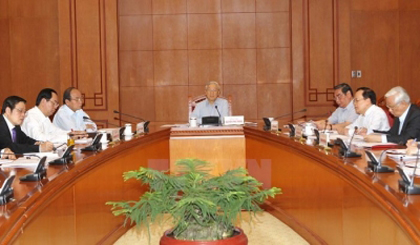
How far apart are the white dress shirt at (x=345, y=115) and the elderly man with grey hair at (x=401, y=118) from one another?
1.47m

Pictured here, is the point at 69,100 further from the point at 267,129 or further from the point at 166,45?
the point at 166,45

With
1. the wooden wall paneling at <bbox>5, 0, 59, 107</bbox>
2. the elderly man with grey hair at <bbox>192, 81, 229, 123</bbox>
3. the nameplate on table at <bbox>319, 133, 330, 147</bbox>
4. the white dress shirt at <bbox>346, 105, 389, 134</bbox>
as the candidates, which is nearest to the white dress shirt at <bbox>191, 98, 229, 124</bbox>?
the elderly man with grey hair at <bbox>192, 81, 229, 123</bbox>

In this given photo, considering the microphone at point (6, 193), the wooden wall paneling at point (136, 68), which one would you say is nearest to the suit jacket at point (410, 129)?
the microphone at point (6, 193)

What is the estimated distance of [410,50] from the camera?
842cm

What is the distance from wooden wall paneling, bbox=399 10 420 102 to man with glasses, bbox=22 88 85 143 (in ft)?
16.3

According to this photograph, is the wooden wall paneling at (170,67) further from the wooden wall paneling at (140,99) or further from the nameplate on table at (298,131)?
the nameplate on table at (298,131)

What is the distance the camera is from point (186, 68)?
854 centimetres

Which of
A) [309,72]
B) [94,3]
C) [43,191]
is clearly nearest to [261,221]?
[43,191]

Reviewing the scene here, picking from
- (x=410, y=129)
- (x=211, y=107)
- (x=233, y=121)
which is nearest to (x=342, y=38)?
(x=211, y=107)

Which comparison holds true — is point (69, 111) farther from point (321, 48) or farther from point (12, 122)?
point (321, 48)

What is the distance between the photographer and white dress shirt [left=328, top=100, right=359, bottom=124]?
6.03m

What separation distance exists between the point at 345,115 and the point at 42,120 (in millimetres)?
2846

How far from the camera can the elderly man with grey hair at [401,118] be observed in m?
4.26

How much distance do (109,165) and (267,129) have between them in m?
2.08
